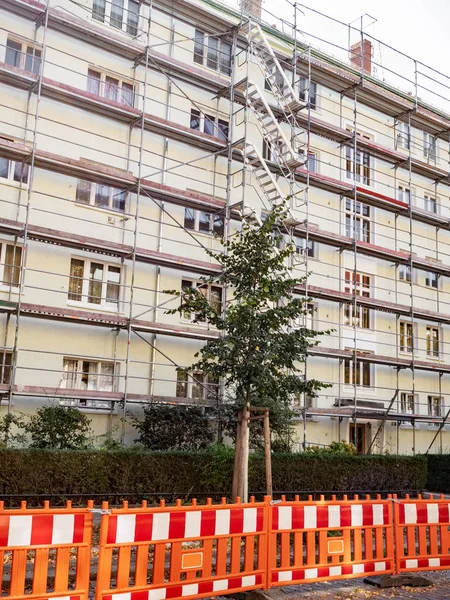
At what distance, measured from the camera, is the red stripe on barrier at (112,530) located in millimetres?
6285

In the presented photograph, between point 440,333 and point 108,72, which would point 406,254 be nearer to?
point 440,333

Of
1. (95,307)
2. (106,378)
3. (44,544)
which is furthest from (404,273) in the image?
(44,544)

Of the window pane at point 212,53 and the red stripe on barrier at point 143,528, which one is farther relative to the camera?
the window pane at point 212,53

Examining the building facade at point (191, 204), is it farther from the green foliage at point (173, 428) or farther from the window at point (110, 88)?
the green foliage at point (173, 428)

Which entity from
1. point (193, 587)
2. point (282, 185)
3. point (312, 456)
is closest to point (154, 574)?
point (193, 587)

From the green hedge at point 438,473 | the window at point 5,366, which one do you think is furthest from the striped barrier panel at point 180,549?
the green hedge at point 438,473

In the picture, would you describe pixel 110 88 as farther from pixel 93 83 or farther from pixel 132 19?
pixel 132 19

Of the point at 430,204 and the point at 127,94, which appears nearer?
the point at 127,94

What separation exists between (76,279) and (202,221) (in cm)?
482

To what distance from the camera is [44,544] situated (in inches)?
233

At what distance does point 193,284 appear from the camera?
2077cm

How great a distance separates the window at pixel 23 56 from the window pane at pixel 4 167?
266 centimetres

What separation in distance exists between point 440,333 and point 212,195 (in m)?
12.0

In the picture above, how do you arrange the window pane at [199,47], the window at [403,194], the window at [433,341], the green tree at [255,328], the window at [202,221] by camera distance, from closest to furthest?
the green tree at [255,328] → the window at [202,221] → the window pane at [199,47] → the window at [433,341] → the window at [403,194]
